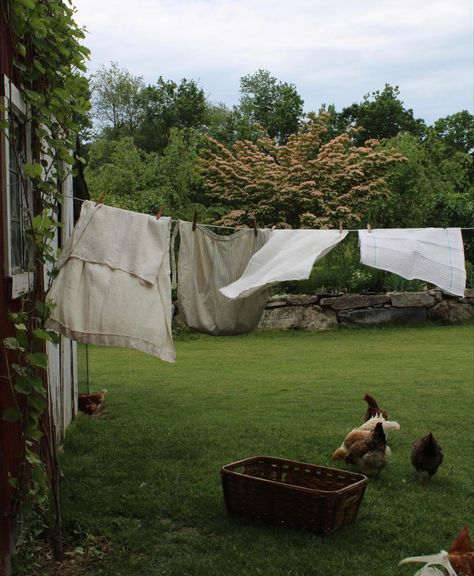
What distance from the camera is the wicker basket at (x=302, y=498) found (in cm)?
414

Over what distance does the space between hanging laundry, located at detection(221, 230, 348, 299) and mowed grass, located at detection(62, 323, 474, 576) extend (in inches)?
55.1

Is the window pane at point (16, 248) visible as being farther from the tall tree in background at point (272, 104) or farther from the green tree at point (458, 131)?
the green tree at point (458, 131)

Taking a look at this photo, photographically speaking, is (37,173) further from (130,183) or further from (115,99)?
(115,99)

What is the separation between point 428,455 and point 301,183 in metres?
10.7

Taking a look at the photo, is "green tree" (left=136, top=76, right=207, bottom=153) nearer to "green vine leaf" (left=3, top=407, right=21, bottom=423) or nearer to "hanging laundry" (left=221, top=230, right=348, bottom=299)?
"hanging laundry" (left=221, top=230, right=348, bottom=299)

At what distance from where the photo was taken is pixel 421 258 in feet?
15.7

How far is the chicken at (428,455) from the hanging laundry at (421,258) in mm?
1024

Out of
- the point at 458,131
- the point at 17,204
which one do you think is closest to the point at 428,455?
the point at 17,204

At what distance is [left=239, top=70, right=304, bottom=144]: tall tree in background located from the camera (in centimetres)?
2094

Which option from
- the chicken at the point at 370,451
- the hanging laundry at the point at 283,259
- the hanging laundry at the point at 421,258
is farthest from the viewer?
the chicken at the point at 370,451

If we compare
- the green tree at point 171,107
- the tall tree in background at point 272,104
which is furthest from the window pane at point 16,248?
the green tree at point 171,107

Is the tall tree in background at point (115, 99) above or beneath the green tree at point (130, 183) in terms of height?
above

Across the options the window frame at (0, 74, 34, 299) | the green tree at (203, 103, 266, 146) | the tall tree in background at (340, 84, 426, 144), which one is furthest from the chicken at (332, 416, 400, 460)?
the tall tree in background at (340, 84, 426, 144)

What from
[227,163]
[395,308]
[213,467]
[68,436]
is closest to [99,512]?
[213,467]
